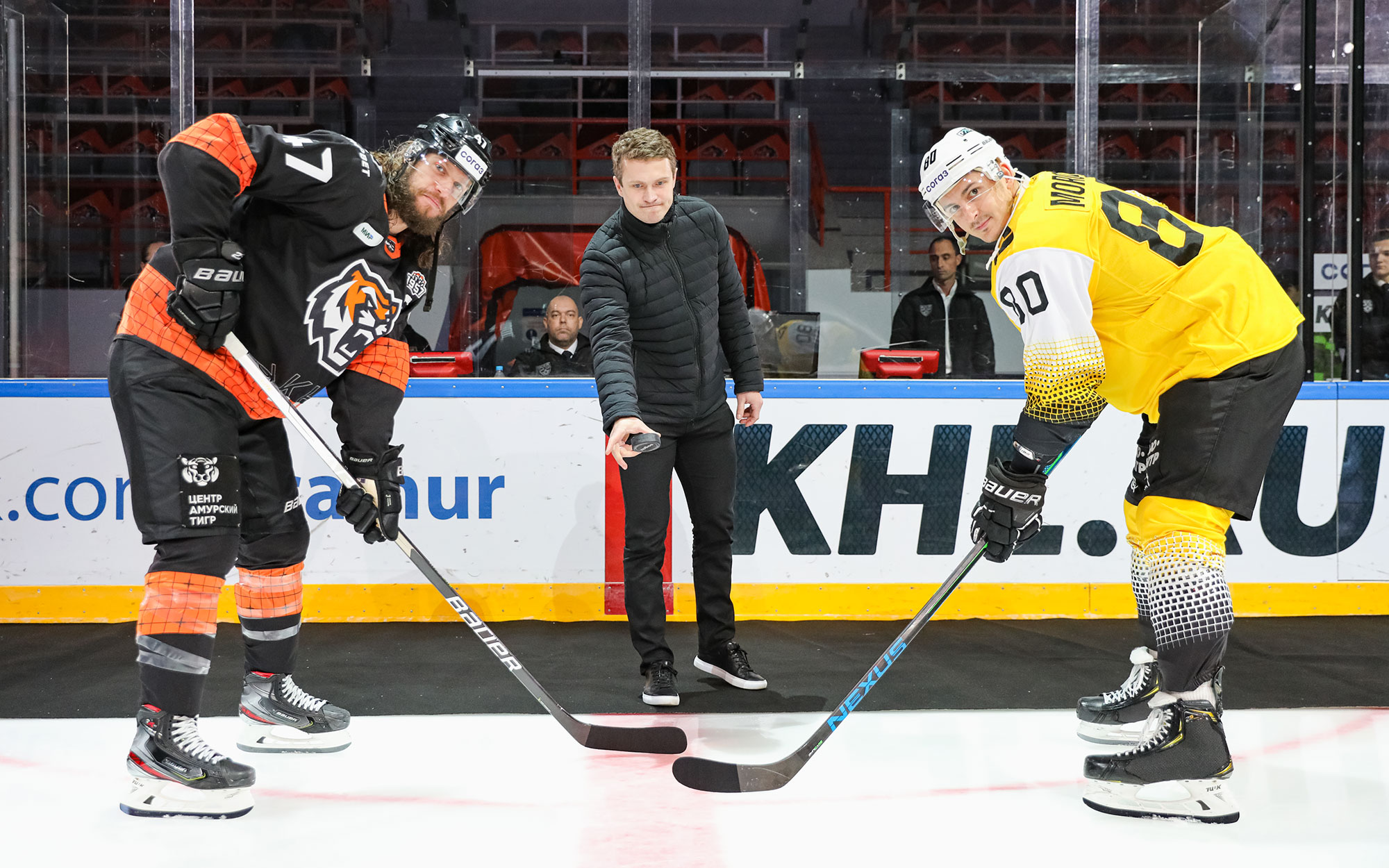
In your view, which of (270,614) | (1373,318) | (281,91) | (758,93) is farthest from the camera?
(758,93)

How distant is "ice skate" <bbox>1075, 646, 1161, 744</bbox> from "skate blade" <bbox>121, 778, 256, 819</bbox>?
1.71m

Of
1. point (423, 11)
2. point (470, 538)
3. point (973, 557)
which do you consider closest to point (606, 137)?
point (423, 11)

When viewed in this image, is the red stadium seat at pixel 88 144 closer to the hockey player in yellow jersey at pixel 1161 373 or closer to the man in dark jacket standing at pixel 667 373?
the man in dark jacket standing at pixel 667 373

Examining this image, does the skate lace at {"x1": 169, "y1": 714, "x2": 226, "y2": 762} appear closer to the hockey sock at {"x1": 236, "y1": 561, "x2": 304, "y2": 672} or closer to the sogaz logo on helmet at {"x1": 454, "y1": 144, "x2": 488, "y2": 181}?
the hockey sock at {"x1": 236, "y1": 561, "x2": 304, "y2": 672}

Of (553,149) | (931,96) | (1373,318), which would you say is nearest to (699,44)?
(553,149)

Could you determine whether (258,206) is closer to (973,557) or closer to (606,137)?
(973,557)

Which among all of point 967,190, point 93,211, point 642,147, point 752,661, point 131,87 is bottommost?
point 752,661

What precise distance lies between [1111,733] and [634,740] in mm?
1026

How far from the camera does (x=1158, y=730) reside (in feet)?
6.64

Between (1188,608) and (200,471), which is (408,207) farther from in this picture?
(1188,608)

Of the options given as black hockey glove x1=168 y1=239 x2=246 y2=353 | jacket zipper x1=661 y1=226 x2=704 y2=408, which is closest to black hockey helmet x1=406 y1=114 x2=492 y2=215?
black hockey glove x1=168 y1=239 x2=246 y2=353

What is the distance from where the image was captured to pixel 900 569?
3.94m

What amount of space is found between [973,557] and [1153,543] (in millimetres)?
323

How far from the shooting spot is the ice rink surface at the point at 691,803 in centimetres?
177
